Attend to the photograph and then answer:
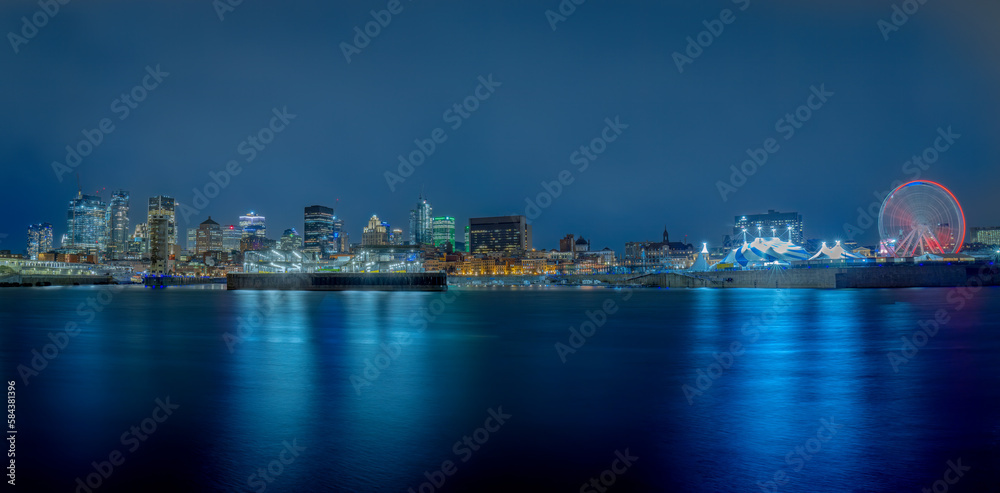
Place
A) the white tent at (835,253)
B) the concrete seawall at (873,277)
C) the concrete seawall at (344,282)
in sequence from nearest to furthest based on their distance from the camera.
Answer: the concrete seawall at (873,277) → the concrete seawall at (344,282) → the white tent at (835,253)

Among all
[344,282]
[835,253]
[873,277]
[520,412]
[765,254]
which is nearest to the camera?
[520,412]

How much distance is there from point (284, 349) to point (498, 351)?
28.0 feet

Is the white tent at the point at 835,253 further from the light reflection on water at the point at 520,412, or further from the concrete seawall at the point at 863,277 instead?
the light reflection on water at the point at 520,412

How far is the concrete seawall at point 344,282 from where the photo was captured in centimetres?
10656

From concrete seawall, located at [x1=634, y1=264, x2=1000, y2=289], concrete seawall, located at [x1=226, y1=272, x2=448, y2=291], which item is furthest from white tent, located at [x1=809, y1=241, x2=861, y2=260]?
concrete seawall, located at [x1=226, y1=272, x2=448, y2=291]

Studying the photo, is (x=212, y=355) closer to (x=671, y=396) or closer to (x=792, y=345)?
(x=671, y=396)

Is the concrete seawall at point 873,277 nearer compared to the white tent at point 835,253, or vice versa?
the concrete seawall at point 873,277

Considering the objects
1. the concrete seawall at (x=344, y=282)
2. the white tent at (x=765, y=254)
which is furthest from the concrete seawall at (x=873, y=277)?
the concrete seawall at (x=344, y=282)

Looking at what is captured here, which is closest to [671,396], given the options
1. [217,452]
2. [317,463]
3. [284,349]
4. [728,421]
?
[728,421]

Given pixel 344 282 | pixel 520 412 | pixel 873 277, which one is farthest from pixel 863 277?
pixel 520 412

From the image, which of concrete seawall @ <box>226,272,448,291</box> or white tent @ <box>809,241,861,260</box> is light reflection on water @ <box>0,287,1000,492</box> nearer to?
concrete seawall @ <box>226,272,448,291</box>

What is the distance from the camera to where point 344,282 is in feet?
364

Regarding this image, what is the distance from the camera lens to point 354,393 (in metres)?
14.8

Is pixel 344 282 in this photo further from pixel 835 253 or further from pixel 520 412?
pixel 520 412
